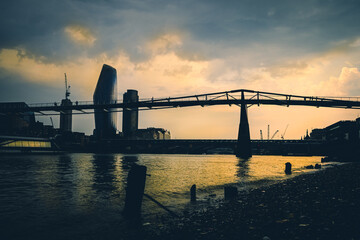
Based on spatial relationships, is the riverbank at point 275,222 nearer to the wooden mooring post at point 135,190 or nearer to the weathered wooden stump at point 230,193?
the wooden mooring post at point 135,190

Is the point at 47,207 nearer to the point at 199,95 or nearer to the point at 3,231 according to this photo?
the point at 3,231

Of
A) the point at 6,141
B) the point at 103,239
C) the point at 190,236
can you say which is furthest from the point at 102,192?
the point at 6,141

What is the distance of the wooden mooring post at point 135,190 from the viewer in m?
10.2

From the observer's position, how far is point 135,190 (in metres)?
10.2

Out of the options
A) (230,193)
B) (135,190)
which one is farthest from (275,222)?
(230,193)

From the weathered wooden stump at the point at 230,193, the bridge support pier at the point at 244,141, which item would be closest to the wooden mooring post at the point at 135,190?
the weathered wooden stump at the point at 230,193

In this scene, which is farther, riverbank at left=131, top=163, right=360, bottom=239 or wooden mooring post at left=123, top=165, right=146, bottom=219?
wooden mooring post at left=123, top=165, right=146, bottom=219

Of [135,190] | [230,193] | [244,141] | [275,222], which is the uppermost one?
[244,141]

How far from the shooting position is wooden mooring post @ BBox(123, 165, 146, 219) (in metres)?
10.2

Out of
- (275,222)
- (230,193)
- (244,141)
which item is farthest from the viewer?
(244,141)

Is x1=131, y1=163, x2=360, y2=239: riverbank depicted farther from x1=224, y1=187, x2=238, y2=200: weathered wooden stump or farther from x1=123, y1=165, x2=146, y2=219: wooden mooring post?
x1=224, y1=187, x2=238, y2=200: weathered wooden stump

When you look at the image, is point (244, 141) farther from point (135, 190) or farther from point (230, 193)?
point (135, 190)

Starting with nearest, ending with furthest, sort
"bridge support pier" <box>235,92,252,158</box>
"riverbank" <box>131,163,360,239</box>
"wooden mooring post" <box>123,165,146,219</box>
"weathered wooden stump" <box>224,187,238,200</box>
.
A: "riverbank" <box>131,163,360,239</box>, "wooden mooring post" <box>123,165,146,219</box>, "weathered wooden stump" <box>224,187,238,200</box>, "bridge support pier" <box>235,92,252,158</box>

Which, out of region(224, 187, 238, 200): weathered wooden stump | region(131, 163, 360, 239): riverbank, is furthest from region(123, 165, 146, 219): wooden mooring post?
region(224, 187, 238, 200): weathered wooden stump
